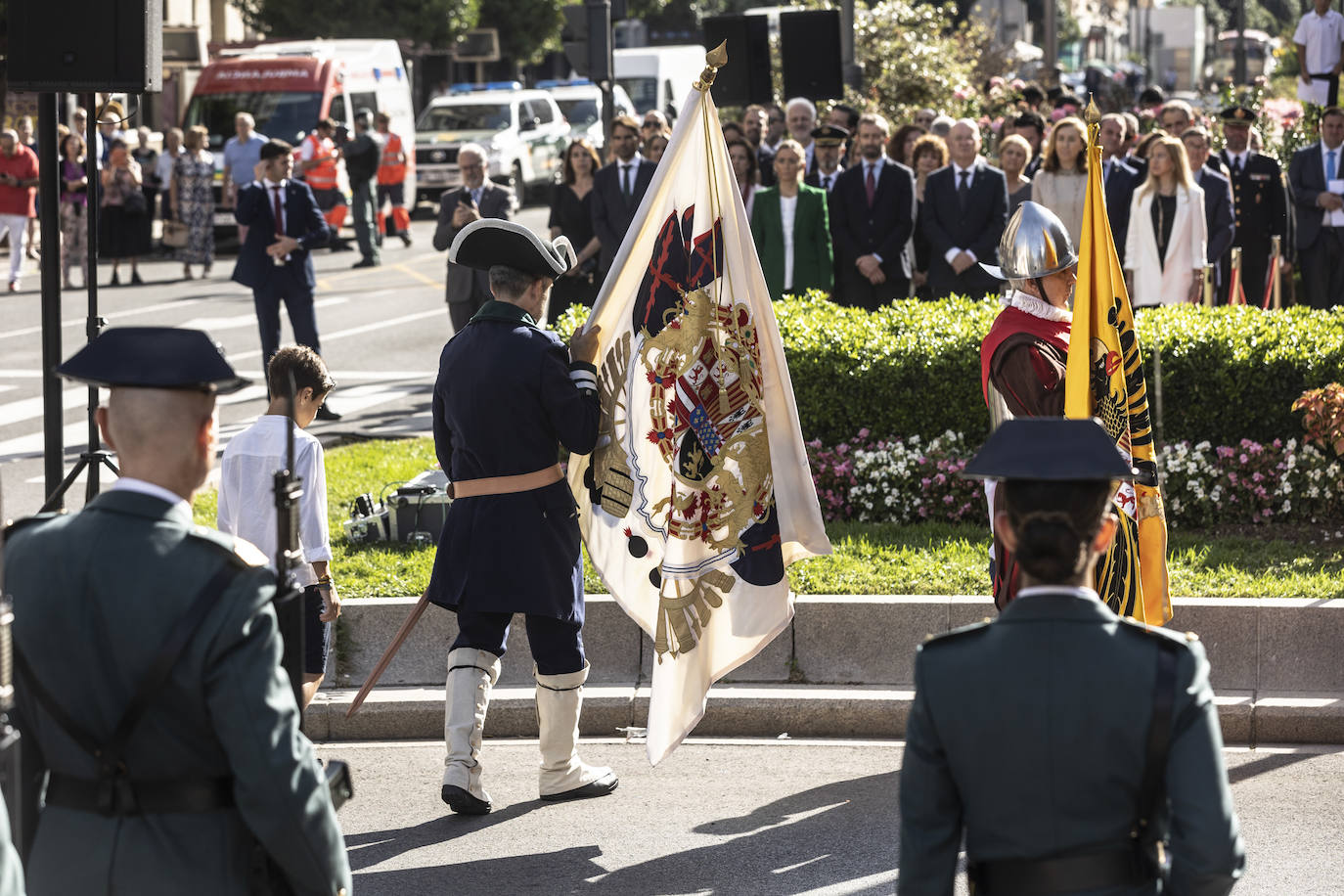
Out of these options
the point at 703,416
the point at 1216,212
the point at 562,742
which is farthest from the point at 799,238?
the point at 562,742

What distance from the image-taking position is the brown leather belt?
19.8 feet

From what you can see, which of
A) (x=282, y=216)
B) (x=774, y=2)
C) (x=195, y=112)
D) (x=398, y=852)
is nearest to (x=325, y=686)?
(x=398, y=852)

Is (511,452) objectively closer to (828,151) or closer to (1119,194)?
(828,151)

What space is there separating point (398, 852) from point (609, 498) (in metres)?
1.40

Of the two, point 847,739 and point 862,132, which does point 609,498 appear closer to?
point 847,739

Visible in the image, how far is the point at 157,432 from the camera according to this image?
322 centimetres

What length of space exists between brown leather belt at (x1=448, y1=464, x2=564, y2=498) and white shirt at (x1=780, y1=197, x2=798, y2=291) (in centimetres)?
636

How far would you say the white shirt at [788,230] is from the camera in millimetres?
12180

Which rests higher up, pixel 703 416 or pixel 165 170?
pixel 165 170

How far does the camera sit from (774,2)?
52125mm

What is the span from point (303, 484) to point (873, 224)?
24.3 feet

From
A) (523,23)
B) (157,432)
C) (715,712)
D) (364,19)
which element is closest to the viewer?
(157,432)

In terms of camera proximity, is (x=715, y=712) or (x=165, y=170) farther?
(x=165, y=170)

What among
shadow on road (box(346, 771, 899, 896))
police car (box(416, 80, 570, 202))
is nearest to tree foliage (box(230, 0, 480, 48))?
police car (box(416, 80, 570, 202))
